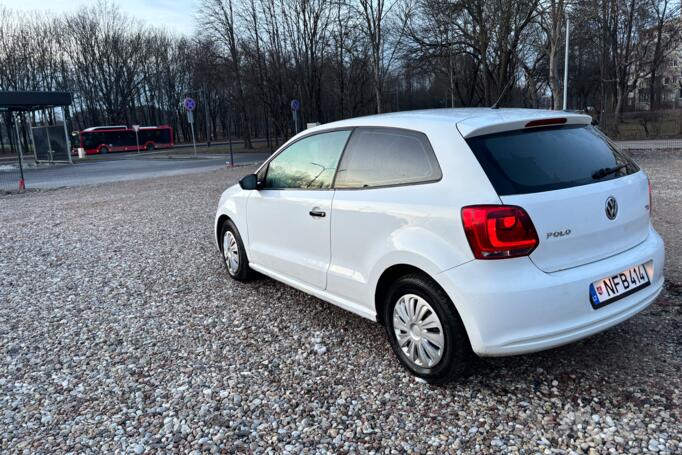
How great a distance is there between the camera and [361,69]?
38.0 meters

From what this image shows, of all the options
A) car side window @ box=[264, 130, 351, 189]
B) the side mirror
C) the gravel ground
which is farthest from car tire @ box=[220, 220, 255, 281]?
car side window @ box=[264, 130, 351, 189]

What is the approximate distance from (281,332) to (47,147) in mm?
34447

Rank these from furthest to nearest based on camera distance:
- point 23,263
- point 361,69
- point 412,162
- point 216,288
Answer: point 361,69, point 23,263, point 216,288, point 412,162

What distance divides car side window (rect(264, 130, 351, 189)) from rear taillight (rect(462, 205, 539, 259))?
1.49 meters

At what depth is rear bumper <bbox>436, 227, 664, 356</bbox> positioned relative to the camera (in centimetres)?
285

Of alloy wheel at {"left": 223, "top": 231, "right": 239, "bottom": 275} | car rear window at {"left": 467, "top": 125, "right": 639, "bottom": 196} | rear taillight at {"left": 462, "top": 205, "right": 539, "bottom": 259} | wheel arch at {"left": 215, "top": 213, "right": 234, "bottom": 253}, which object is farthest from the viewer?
wheel arch at {"left": 215, "top": 213, "right": 234, "bottom": 253}

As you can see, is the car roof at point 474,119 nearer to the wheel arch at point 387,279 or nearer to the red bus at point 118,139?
the wheel arch at point 387,279

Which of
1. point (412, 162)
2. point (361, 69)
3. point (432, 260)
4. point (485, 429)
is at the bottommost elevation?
point (485, 429)

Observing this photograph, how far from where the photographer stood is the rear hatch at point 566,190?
2.91m

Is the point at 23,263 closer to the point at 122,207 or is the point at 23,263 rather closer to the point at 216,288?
the point at 216,288

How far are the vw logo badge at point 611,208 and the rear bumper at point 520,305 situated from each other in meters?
0.35

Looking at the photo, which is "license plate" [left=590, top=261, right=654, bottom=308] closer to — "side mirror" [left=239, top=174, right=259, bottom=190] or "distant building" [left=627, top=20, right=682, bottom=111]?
"side mirror" [left=239, top=174, right=259, bottom=190]

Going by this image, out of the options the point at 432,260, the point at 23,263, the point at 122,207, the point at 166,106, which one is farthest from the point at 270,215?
the point at 166,106

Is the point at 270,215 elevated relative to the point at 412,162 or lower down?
lower down
